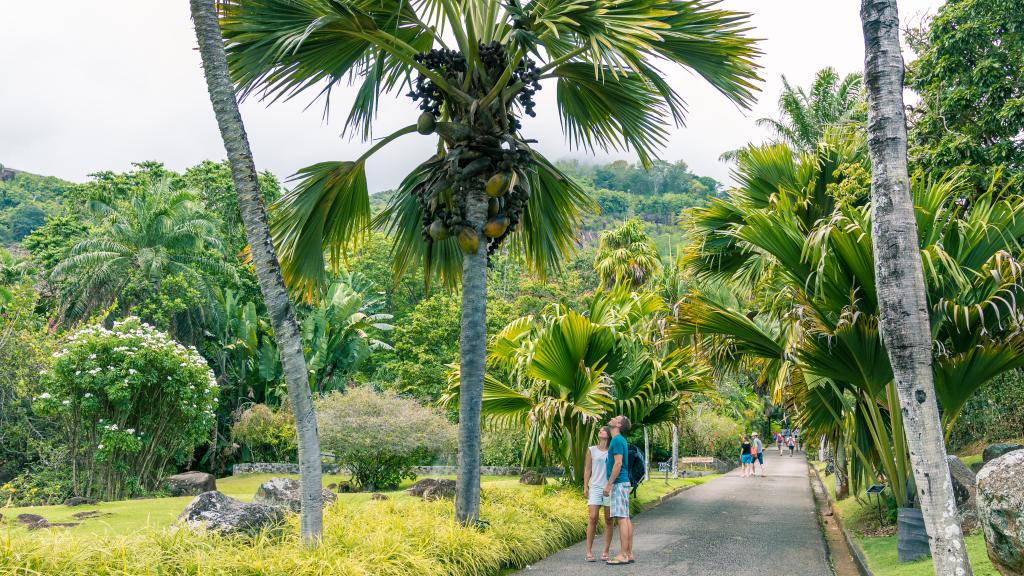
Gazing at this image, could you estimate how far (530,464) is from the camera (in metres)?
12.7

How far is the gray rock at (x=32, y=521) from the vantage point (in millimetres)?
10688

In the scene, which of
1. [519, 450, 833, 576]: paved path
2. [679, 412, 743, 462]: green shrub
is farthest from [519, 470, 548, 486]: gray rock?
[679, 412, 743, 462]: green shrub

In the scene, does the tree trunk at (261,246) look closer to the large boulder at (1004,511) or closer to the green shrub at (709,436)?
the large boulder at (1004,511)

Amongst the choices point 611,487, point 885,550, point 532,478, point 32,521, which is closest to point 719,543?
point 885,550

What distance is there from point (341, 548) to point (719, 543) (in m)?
5.62

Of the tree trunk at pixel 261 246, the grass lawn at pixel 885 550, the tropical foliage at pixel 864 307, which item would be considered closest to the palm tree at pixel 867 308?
the tropical foliage at pixel 864 307

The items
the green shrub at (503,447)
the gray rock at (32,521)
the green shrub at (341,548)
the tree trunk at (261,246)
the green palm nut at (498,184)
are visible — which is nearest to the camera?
the green shrub at (341,548)

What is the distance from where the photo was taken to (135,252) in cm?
2762

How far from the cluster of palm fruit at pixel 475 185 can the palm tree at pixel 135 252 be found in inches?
864

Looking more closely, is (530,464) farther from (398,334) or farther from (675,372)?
(398,334)

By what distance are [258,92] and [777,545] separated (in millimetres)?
8609

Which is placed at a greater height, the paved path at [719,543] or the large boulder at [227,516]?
the large boulder at [227,516]

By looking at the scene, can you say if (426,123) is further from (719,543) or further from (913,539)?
(913,539)

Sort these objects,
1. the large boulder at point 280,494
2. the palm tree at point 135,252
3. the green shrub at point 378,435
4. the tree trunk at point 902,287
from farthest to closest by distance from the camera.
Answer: the palm tree at point 135,252 < the green shrub at point 378,435 < the large boulder at point 280,494 < the tree trunk at point 902,287
